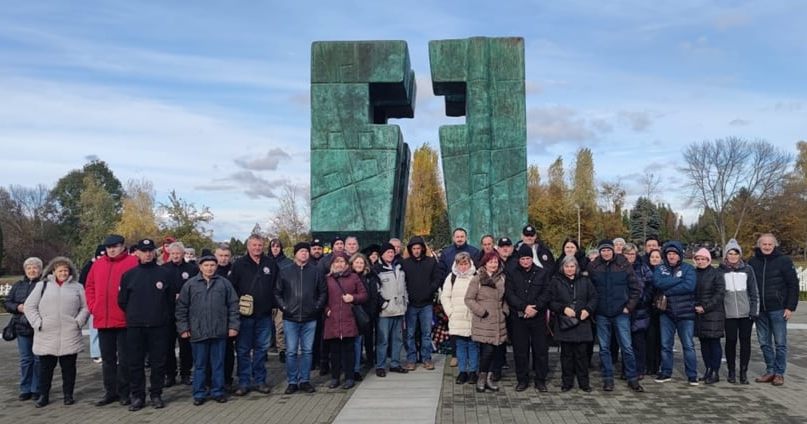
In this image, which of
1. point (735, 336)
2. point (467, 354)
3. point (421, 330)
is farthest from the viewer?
point (421, 330)

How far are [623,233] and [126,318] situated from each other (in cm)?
4308

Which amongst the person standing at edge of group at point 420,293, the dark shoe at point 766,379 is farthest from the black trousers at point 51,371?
the dark shoe at point 766,379

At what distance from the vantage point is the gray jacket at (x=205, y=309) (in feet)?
20.3

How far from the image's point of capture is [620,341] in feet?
22.4

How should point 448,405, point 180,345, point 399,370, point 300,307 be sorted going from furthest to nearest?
1. point 399,370
2. point 180,345
3. point 300,307
4. point 448,405

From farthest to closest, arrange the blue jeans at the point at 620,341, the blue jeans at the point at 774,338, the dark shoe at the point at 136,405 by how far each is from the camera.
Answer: the blue jeans at the point at 774,338 < the blue jeans at the point at 620,341 < the dark shoe at the point at 136,405

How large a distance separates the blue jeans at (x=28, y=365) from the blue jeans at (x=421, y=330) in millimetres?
3847

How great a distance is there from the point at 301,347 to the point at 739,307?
15.1 ft

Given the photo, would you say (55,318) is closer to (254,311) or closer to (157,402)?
(157,402)

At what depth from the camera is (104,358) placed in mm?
6367

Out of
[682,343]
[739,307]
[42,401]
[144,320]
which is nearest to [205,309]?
[144,320]

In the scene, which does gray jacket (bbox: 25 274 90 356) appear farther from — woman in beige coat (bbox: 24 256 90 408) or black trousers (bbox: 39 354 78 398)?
black trousers (bbox: 39 354 78 398)

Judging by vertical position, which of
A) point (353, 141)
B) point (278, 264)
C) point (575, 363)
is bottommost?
point (575, 363)

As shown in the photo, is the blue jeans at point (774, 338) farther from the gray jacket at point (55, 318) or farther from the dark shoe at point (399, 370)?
the gray jacket at point (55, 318)
